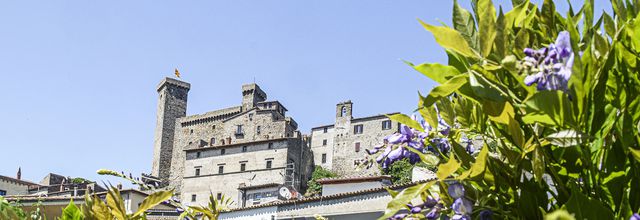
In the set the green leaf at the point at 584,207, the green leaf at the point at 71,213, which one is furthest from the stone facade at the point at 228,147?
the green leaf at the point at 584,207

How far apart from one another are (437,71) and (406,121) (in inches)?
15.5

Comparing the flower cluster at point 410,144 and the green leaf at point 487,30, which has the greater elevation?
the green leaf at point 487,30

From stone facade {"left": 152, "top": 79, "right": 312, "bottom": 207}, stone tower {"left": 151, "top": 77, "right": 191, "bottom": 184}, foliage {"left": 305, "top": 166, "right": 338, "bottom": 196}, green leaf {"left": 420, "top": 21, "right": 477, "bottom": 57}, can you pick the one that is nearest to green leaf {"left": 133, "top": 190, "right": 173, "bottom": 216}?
green leaf {"left": 420, "top": 21, "right": 477, "bottom": 57}

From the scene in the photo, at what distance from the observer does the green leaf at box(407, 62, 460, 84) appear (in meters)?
2.11

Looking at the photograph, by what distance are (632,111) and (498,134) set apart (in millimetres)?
397

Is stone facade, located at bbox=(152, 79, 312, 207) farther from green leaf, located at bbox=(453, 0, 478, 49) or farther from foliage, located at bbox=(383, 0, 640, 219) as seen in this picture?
green leaf, located at bbox=(453, 0, 478, 49)

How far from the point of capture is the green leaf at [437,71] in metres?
2.11

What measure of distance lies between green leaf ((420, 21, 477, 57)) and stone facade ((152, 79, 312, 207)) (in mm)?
47929

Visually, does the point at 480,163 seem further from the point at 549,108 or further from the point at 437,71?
the point at 437,71

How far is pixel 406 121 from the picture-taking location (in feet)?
8.14

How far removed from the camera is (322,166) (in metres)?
64.2

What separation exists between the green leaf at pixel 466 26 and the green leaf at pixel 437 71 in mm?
157

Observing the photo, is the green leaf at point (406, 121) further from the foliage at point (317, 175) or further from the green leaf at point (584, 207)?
the foliage at point (317, 175)

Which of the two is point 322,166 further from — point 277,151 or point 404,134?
point 404,134
